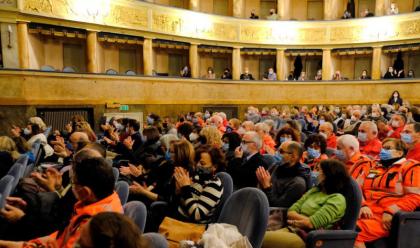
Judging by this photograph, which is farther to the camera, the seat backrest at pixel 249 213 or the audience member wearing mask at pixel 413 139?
the audience member wearing mask at pixel 413 139

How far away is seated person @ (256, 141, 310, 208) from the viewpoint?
306 centimetres

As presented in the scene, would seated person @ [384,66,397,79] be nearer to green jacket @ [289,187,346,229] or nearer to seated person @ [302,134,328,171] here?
seated person @ [302,134,328,171]

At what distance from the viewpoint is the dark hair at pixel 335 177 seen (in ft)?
8.73

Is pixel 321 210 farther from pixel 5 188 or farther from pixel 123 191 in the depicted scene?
pixel 5 188

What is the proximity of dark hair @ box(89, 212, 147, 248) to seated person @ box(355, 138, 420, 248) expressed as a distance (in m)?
2.22

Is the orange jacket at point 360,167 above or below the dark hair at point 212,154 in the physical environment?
below

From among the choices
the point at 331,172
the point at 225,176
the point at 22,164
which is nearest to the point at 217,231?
the point at 225,176

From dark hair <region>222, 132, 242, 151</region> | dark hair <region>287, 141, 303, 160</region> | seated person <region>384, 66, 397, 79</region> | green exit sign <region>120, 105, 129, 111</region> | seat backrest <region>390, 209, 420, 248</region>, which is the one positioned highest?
seated person <region>384, 66, 397, 79</region>

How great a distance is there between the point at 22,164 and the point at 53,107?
7423 mm

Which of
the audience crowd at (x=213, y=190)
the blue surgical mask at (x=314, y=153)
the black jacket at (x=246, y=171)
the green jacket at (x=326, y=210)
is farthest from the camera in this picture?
the blue surgical mask at (x=314, y=153)

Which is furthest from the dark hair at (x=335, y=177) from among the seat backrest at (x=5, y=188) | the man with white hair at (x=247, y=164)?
the seat backrest at (x=5, y=188)

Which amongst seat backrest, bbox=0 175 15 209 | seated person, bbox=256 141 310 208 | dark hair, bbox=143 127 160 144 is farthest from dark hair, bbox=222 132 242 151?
seat backrest, bbox=0 175 15 209

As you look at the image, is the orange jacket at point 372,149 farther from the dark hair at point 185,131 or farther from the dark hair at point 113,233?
the dark hair at point 113,233

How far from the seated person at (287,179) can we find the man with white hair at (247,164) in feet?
0.64
